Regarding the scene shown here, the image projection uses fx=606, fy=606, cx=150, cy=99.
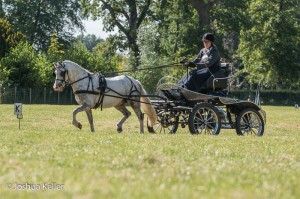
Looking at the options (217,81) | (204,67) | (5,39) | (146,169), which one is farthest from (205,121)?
(5,39)

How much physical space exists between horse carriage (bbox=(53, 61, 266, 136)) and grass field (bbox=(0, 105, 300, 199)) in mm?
3984

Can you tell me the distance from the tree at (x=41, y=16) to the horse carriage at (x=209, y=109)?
202ft

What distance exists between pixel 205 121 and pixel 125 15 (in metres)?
48.2

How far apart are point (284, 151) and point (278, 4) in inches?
2321

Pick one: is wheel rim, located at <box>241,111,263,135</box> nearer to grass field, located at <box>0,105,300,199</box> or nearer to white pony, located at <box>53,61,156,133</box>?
white pony, located at <box>53,61,156,133</box>

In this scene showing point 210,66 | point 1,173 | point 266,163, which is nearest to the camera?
point 1,173

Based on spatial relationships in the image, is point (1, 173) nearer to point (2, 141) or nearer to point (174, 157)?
point (174, 157)

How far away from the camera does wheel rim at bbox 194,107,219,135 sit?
1548 centimetres

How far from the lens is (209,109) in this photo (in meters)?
15.4

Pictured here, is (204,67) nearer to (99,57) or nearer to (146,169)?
(146,169)

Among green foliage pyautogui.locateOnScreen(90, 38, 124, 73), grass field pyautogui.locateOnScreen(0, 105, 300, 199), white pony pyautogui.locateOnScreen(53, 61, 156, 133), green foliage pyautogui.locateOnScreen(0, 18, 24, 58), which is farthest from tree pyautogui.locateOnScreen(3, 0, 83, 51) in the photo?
grass field pyautogui.locateOnScreen(0, 105, 300, 199)

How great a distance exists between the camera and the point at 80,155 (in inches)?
343

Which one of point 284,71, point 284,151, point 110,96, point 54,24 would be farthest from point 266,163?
point 54,24

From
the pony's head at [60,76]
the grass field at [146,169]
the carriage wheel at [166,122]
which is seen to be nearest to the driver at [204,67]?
the carriage wheel at [166,122]
